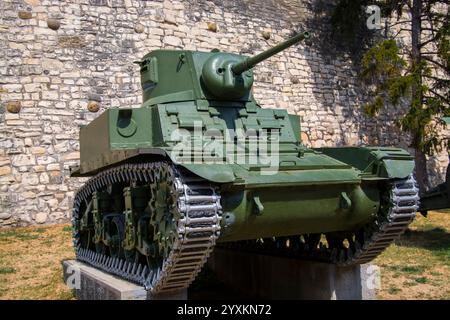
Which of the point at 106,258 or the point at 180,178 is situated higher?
the point at 180,178

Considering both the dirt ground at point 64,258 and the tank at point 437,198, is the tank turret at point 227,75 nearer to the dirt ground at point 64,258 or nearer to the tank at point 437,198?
the dirt ground at point 64,258

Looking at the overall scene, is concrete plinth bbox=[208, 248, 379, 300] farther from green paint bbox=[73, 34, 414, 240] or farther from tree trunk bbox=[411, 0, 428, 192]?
tree trunk bbox=[411, 0, 428, 192]

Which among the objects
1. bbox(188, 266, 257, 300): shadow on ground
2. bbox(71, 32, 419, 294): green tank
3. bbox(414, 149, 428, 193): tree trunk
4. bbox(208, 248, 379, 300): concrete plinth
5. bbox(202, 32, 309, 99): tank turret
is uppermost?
bbox(202, 32, 309, 99): tank turret

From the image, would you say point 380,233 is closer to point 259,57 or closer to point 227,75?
point 259,57

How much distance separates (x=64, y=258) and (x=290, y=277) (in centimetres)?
345

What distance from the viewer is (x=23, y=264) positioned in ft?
23.5

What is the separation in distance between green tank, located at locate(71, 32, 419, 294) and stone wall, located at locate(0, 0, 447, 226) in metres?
4.13

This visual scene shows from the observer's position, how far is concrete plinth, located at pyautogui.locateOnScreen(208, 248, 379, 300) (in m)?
5.21

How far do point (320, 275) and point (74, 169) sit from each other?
3267 millimetres

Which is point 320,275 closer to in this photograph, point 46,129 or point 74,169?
point 74,169

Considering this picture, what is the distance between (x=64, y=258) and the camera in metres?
7.49

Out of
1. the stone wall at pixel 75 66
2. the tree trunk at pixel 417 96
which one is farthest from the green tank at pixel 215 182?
the tree trunk at pixel 417 96

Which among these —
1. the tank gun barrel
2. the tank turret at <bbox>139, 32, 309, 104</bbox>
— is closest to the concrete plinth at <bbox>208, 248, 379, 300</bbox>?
the tank turret at <bbox>139, 32, 309, 104</bbox>
